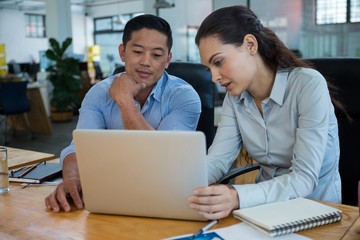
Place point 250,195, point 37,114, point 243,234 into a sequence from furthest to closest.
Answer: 1. point 37,114
2. point 250,195
3. point 243,234

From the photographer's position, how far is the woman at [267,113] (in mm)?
1183

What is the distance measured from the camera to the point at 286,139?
138 cm

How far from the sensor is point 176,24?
7660mm

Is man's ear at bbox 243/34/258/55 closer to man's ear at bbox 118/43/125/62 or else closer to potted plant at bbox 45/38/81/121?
man's ear at bbox 118/43/125/62

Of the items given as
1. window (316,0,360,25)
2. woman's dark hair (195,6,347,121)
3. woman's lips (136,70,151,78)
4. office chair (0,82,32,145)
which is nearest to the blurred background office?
window (316,0,360,25)

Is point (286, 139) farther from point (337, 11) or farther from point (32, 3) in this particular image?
point (32, 3)

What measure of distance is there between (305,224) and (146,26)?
3.55ft

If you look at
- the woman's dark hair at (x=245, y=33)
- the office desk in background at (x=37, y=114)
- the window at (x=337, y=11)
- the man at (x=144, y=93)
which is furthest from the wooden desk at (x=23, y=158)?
the window at (x=337, y=11)

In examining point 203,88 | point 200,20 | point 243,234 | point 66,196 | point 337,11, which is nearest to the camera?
point 243,234

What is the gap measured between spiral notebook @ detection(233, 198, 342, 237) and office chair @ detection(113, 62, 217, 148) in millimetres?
899

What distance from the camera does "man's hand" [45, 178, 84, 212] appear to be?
45.0 inches

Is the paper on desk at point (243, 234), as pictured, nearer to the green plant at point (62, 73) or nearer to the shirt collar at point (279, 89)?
the shirt collar at point (279, 89)

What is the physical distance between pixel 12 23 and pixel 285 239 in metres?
14.5

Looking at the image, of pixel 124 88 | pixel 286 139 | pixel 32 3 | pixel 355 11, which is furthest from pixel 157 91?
Answer: pixel 32 3
